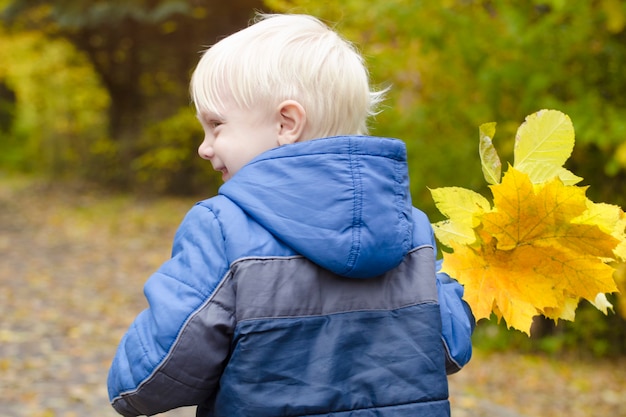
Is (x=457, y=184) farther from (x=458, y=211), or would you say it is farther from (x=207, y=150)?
(x=207, y=150)

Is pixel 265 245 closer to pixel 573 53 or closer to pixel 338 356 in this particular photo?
pixel 338 356

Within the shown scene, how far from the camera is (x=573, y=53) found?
4996mm

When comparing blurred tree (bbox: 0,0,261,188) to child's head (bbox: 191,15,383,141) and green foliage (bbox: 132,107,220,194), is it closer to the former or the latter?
green foliage (bbox: 132,107,220,194)

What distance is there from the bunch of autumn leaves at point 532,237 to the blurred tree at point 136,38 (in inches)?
406

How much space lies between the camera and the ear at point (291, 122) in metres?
1.45

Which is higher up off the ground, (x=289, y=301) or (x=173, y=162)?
(x=289, y=301)

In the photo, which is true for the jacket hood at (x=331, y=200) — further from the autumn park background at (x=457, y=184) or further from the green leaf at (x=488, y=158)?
the autumn park background at (x=457, y=184)

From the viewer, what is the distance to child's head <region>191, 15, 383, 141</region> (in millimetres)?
1457

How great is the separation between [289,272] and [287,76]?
1.26 ft

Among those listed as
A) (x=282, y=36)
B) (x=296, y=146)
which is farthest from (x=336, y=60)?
(x=296, y=146)

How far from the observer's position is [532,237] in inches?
58.4

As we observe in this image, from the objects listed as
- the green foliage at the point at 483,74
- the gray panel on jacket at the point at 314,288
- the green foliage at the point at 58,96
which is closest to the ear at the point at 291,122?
the gray panel on jacket at the point at 314,288

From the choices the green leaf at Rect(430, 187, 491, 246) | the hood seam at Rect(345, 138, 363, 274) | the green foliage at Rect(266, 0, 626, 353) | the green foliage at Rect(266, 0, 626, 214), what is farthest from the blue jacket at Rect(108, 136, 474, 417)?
the green foliage at Rect(266, 0, 626, 353)

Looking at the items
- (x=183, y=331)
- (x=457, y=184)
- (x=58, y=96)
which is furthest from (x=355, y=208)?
(x=58, y=96)
